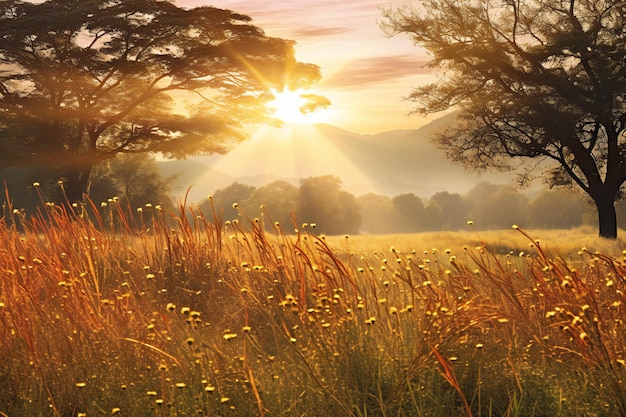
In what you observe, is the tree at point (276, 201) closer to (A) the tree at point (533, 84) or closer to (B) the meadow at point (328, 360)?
(A) the tree at point (533, 84)

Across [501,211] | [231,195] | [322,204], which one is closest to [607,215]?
[322,204]

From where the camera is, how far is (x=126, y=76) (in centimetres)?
2352

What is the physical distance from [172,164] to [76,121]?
147142 mm

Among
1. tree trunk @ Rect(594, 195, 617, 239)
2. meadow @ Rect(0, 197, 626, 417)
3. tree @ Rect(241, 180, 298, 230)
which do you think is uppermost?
tree @ Rect(241, 180, 298, 230)

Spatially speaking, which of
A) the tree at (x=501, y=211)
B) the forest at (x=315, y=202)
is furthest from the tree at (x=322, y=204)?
the tree at (x=501, y=211)

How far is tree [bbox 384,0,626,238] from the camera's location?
20266 mm

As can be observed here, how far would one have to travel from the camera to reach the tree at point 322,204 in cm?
4856

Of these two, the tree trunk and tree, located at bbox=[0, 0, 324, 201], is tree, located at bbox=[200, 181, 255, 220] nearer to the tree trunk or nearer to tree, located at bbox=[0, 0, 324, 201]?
tree, located at bbox=[0, 0, 324, 201]

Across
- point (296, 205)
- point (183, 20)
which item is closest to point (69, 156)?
point (183, 20)

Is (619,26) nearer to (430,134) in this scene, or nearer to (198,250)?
(430,134)

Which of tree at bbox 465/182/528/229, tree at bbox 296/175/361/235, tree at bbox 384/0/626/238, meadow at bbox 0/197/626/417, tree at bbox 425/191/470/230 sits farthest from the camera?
tree at bbox 425/191/470/230

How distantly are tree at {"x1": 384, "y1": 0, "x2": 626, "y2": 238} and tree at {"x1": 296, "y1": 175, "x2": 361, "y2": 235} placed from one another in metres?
25.7

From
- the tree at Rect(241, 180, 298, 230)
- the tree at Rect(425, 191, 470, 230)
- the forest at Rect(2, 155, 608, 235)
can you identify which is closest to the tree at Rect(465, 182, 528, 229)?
the forest at Rect(2, 155, 608, 235)

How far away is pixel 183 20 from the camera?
21938 millimetres
